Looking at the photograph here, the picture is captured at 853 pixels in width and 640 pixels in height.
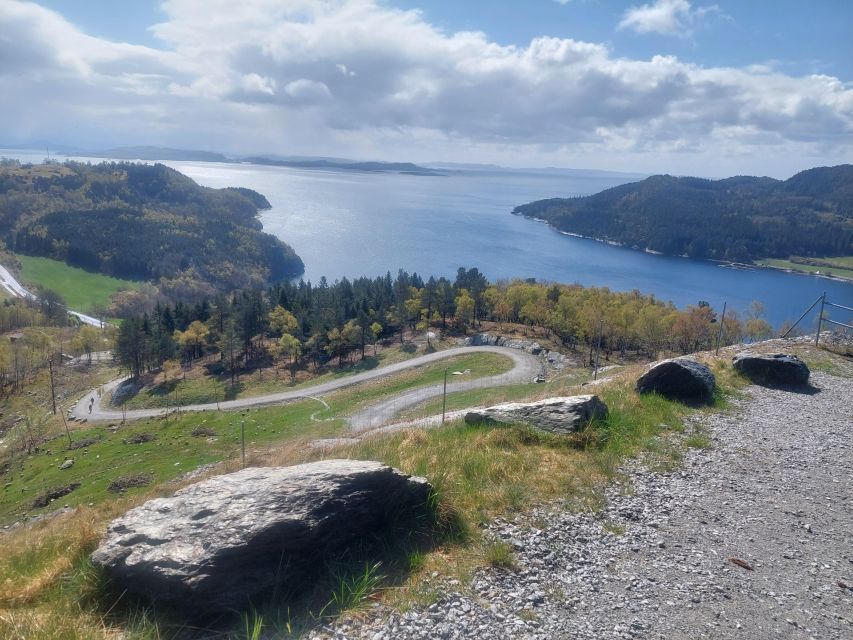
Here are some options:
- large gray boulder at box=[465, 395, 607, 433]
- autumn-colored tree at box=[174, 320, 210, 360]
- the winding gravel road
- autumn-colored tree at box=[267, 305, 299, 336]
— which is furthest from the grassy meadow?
autumn-colored tree at box=[174, 320, 210, 360]

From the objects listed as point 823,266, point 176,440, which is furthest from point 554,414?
point 823,266

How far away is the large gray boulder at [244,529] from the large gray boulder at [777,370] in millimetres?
13040

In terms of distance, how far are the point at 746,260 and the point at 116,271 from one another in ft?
731

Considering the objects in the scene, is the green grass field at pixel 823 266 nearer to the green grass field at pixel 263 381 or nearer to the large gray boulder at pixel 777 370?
the green grass field at pixel 263 381

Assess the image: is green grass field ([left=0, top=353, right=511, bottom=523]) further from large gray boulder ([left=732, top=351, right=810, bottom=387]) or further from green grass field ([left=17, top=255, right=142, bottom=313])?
green grass field ([left=17, top=255, right=142, bottom=313])

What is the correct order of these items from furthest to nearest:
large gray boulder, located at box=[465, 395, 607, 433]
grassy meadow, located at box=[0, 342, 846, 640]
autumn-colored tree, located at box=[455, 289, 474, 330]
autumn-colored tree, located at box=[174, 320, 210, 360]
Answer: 1. autumn-colored tree, located at box=[174, 320, 210, 360]
2. autumn-colored tree, located at box=[455, 289, 474, 330]
3. large gray boulder, located at box=[465, 395, 607, 433]
4. grassy meadow, located at box=[0, 342, 846, 640]

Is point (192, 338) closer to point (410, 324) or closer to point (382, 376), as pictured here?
point (410, 324)

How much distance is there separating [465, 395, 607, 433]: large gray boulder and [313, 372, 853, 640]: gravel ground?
148cm

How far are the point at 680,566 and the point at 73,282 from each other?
7429 inches

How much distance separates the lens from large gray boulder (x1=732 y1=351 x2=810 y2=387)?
48.6 ft

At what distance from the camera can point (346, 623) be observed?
5270mm

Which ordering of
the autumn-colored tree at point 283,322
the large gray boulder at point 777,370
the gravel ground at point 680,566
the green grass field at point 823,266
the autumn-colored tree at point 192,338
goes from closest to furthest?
1. the gravel ground at point 680,566
2. the large gray boulder at point 777,370
3. the autumn-colored tree at point 192,338
4. the autumn-colored tree at point 283,322
5. the green grass field at point 823,266

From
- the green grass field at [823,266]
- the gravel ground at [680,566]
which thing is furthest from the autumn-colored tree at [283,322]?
the green grass field at [823,266]

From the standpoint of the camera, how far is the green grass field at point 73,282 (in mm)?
144637
